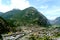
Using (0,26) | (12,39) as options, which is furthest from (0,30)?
(12,39)

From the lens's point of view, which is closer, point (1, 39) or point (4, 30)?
point (1, 39)

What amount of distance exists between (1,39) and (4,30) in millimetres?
50644

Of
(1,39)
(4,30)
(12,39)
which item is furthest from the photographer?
(4,30)

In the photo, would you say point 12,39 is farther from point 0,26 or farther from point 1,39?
point 0,26

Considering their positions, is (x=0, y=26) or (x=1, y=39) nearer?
(x=1, y=39)

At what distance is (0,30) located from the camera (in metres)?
165

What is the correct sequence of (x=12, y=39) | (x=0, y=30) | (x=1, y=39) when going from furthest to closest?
1. (x=0, y=30)
2. (x=1, y=39)
3. (x=12, y=39)

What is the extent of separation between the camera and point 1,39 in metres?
126

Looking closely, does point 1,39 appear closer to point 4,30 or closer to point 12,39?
point 12,39

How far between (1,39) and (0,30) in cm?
3983

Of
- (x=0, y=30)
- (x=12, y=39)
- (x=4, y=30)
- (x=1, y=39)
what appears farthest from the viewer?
(x=4, y=30)

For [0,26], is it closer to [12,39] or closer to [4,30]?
[4,30]

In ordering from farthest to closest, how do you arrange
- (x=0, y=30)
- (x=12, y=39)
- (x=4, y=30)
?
(x=4, y=30)
(x=0, y=30)
(x=12, y=39)

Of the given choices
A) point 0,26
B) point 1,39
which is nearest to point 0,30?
point 0,26
